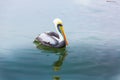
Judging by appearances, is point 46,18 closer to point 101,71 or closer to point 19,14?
point 19,14

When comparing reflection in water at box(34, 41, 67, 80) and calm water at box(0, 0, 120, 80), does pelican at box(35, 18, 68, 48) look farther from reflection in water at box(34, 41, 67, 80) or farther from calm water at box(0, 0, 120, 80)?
Result: calm water at box(0, 0, 120, 80)

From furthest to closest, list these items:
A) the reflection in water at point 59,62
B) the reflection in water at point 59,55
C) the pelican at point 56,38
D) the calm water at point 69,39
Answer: the pelican at point 56,38 → the reflection in water at point 59,62 → the reflection in water at point 59,55 → the calm water at point 69,39

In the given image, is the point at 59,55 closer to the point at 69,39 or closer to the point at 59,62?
the point at 59,62

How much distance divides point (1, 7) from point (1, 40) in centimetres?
676

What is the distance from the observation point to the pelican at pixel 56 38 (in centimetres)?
1552

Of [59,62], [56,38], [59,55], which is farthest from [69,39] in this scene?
[59,62]

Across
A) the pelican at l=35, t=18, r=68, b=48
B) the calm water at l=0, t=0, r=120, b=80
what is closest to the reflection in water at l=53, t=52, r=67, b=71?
the calm water at l=0, t=0, r=120, b=80

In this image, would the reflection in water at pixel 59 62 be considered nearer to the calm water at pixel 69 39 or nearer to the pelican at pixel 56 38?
the calm water at pixel 69 39

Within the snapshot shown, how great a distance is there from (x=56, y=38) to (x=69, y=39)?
94 centimetres

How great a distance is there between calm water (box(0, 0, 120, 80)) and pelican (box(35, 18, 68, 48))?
0.32m

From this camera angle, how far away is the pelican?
50.9ft

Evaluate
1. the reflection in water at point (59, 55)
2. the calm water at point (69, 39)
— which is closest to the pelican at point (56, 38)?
the reflection in water at point (59, 55)

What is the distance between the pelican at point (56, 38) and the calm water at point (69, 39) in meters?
0.32

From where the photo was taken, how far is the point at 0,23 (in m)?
19.0
